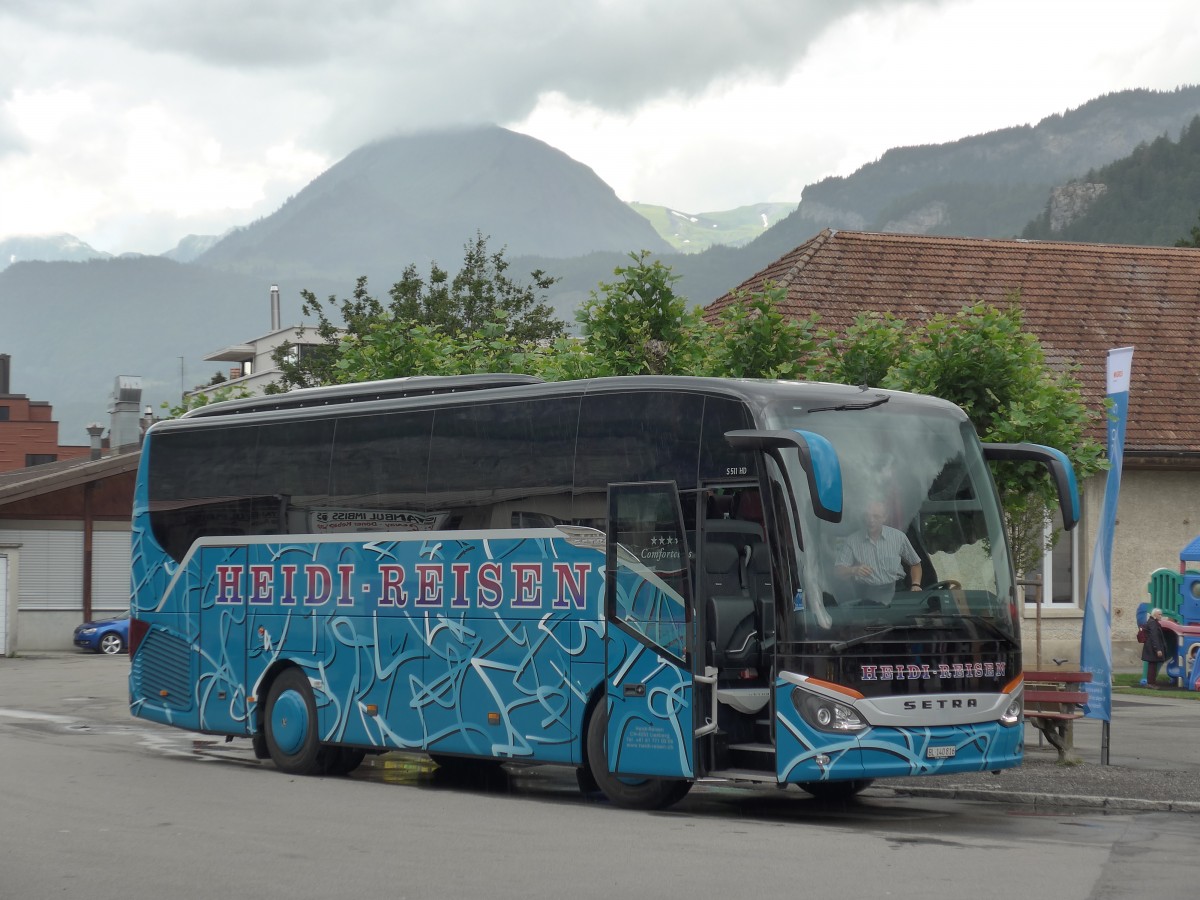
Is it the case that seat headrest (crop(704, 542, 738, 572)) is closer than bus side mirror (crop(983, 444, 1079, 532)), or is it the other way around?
seat headrest (crop(704, 542, 738, 572))

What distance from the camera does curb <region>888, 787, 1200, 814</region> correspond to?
12641mm

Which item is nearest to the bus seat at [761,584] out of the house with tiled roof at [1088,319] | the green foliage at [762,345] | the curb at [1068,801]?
the curb at [1068,801]

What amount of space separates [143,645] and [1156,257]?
23.0 meters

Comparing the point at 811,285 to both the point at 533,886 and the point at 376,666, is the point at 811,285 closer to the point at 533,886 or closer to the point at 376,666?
the point at 376,666

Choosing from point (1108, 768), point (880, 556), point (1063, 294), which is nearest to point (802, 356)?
point (1108, 768)

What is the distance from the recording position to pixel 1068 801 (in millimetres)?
12977

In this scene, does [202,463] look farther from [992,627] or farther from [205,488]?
[992,627]

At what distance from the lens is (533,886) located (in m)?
8.84

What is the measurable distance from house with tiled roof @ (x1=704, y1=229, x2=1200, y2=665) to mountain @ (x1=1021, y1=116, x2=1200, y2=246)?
249ft

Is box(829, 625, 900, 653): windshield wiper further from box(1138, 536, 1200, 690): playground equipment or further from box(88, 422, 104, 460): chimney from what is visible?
box(88, 422, 104, 460): chimney

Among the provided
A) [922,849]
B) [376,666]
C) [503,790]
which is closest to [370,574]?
[376,666]

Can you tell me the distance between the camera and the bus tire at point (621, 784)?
12.3m

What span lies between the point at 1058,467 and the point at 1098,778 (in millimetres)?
3022

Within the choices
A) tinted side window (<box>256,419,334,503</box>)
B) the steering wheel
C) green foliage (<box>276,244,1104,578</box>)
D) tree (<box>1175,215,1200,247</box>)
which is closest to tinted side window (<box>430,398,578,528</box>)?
tinted side window (<box>256,419,334,503</box>)
